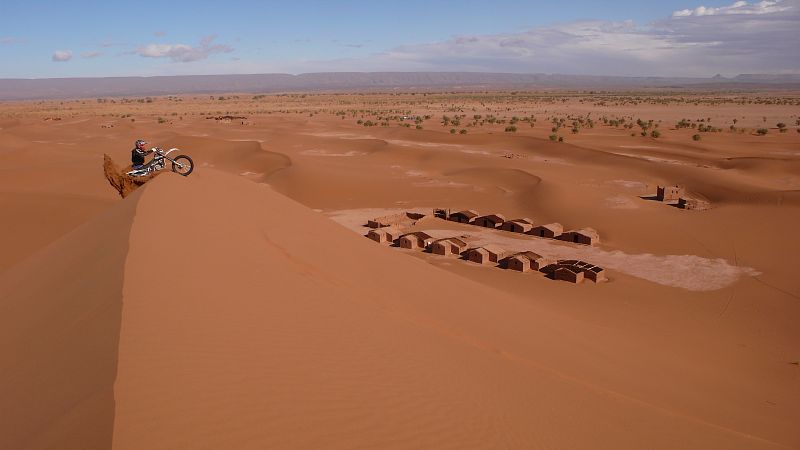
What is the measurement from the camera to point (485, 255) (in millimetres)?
15344

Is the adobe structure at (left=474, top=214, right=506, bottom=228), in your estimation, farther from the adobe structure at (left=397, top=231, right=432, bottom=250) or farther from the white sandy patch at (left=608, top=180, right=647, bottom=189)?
the white sandy patch at (left=608, top=180, right=647, bottom=189)

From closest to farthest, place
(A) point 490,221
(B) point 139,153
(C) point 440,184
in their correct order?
(B) point 139,153
(A) point 490,221
(C) point 440,184

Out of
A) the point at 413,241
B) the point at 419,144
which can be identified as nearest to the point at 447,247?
the point at 413,241

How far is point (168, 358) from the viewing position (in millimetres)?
4098

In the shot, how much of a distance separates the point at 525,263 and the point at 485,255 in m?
1.17

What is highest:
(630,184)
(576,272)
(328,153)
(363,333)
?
(363,333)

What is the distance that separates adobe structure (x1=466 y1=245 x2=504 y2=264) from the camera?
50.2ft

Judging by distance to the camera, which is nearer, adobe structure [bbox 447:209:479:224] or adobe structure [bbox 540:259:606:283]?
adobe structure [bbox 540:259:606:283]

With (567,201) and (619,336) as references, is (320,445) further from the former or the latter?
(567,201)

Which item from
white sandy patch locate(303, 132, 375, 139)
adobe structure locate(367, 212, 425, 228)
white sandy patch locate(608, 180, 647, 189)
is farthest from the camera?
white sandy patch locate(303, 132, 375, 139)

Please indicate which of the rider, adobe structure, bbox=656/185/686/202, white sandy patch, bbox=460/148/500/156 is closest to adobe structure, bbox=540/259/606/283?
the rider

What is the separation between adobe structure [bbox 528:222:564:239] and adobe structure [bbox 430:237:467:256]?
3505 mm

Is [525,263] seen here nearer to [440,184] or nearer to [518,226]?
[518,226]

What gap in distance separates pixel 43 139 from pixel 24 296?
42701 millimetres
